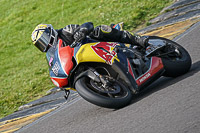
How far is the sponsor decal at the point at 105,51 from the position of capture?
17.2 ft

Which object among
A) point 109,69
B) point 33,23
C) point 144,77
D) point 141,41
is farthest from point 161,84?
point 33,23

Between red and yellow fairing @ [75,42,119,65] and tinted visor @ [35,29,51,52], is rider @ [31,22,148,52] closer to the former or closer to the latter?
tinted visor @ [35,29,51,52]

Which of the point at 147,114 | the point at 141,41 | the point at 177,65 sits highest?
the point at 147,114

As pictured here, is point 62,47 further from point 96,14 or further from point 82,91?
point 96,14

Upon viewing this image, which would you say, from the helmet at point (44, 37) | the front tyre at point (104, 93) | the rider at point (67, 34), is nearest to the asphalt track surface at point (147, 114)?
the front tyre at point (104, 93)

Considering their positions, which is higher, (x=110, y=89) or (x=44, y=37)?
(x=44, y=37)

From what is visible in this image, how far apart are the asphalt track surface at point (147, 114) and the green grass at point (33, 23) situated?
2720mm

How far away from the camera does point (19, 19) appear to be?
18.8m

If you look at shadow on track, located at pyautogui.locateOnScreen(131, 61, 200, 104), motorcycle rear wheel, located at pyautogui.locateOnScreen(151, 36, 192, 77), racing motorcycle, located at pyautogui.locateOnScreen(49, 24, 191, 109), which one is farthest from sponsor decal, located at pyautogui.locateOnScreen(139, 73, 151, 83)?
motorcycle rear wheel, located at pyautogui.locateOnScreen(151, 36, 192, 77)

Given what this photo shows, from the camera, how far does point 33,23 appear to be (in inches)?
696

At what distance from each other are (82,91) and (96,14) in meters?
10.5

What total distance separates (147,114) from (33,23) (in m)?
14.0

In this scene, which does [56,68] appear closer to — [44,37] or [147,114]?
[44,37]

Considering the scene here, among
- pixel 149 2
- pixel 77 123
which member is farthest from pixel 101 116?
pixel 149 2
